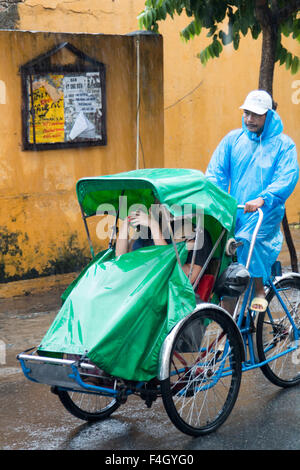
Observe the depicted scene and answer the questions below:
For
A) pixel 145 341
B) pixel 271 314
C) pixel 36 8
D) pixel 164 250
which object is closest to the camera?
pixel 145 341

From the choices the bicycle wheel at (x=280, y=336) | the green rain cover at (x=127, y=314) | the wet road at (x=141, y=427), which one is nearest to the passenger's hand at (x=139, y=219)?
the green rain cover at (x=127, y=314)

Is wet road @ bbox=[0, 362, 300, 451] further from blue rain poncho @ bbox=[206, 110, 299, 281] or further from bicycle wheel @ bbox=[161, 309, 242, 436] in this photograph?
blue rain poncho @ bbox=[206, 110, 299, 281]

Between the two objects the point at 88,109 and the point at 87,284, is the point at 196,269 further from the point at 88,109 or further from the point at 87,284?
the point at 88,109

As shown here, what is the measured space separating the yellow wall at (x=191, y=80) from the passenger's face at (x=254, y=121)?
179 inches

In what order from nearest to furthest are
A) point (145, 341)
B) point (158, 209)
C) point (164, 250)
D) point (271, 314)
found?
point (145, 341), point (164, 250), point (158, 209), point (271, 314)

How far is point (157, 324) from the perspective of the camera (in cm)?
385

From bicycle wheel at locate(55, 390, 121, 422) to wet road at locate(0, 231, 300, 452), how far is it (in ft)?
0.18

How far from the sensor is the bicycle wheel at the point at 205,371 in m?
4.00

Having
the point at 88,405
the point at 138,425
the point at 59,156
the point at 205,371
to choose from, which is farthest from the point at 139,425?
the point at 59,156

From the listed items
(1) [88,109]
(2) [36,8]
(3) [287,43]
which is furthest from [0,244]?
(3) [287,43]

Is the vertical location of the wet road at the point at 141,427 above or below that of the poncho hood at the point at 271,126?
below

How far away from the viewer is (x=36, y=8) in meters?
8.45

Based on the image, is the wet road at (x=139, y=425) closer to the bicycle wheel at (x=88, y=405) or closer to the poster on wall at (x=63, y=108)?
the bicycle wheel at (x=88, y=405)

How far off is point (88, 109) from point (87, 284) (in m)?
4.02
